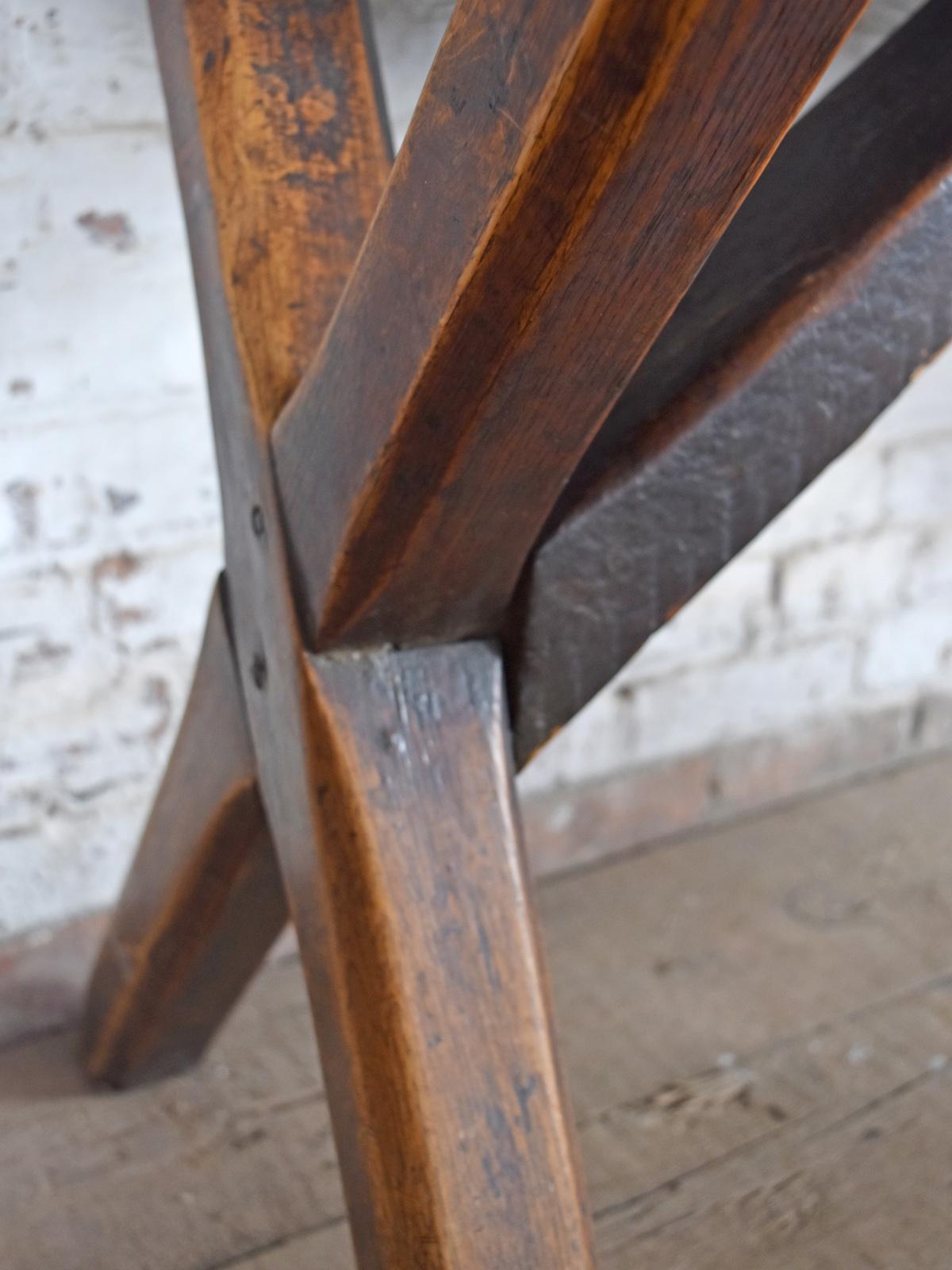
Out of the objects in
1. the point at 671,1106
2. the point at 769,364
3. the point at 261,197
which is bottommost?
the point at 671,1106

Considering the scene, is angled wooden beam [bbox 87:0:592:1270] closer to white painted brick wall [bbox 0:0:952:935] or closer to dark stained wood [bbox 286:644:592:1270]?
dark stained wood [bbox 286:644:592:1270]

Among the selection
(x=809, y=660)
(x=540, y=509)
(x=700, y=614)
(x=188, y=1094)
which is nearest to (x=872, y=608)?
(x=809, y=660)

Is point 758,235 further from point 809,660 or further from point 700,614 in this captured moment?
point 809,660

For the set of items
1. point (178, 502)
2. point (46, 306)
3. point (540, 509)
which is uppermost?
point (46, 306)

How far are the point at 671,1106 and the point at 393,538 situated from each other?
843mm

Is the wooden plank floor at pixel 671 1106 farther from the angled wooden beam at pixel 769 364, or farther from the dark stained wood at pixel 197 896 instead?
the angled wooden beam at pixel 769 364

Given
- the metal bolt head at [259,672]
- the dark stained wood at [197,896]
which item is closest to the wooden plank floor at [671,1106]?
the dark stained wood at [197,896]

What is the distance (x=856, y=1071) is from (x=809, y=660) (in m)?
0.63

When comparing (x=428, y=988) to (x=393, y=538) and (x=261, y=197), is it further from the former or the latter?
(x=261, y=197)

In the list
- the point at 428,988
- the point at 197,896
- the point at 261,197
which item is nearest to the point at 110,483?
the point at 197,896

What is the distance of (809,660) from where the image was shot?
1770 millimetres

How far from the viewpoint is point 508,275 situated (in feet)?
1.65

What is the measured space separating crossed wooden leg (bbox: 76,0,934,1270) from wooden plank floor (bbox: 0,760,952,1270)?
0.51 metres

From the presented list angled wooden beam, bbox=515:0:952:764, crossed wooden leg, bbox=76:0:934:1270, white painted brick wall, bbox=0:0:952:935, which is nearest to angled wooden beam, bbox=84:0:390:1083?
A: crossed wooden leg, bbox=76:0:934:1270
